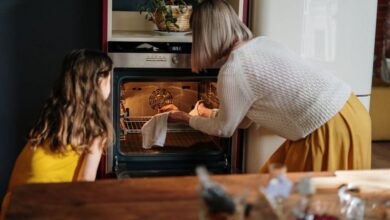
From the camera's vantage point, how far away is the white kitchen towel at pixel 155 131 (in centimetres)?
280

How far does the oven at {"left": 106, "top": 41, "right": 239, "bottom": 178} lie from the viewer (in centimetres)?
275

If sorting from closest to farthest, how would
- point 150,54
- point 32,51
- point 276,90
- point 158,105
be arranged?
point 276,90 < point 150,54 < point 158,105 < point 32,51

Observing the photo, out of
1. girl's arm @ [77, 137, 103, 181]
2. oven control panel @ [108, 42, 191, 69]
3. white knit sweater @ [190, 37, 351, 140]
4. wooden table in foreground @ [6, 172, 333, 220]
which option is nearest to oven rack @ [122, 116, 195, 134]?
oven control panel @ [108, 42, 191, 69]

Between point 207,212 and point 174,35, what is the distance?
1.83 m

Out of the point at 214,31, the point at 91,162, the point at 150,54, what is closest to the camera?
the point at 91,162

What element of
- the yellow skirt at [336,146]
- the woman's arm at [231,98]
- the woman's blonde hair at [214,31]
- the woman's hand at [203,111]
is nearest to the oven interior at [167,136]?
the woman's hand at [203,111]

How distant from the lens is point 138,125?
3018mm

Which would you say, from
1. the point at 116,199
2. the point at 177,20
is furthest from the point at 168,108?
the point at 116,199

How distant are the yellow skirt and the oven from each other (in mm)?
664

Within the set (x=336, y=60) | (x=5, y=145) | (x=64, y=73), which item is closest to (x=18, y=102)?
(x=5, y=145)

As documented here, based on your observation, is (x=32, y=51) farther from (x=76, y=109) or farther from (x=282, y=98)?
(x=282, y=98)

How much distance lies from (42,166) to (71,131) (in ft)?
0.49

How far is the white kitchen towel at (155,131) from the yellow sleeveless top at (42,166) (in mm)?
755

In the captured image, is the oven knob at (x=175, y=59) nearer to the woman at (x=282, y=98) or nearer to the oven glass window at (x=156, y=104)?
the oven glass window at (x=156, y=104)
